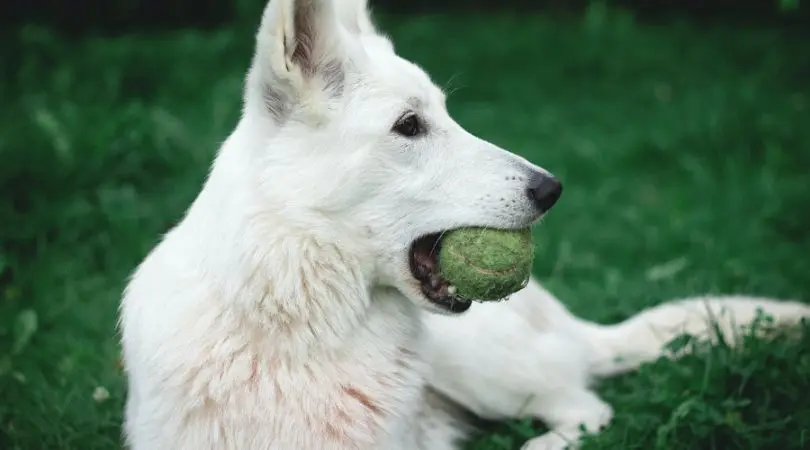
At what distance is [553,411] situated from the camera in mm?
3836

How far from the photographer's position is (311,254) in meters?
2.85

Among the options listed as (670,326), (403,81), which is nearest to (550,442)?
(670,326)

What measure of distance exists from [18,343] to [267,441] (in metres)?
2.13

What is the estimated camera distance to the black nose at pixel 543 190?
2.89 m

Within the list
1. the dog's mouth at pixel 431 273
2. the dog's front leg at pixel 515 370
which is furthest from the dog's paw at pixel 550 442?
the dog's mouth at pixel 431 273

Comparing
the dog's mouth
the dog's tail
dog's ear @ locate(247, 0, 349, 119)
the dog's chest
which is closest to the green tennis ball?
the dog's mouth

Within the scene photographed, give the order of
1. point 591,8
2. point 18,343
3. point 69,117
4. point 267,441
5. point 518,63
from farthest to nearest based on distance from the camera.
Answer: point 591,8 < point 518,63 < point 69,117 < point 18,343 < point 267,441

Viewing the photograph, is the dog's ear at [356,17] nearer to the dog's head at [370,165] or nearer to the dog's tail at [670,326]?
the dog's head at [370,165]

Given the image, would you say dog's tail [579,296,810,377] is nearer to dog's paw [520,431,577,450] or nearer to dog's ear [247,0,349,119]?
dog's paw [520,431,577,450]

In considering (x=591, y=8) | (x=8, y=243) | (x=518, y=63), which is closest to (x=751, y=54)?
(x=591, y=8)

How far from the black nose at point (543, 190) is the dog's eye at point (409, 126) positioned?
404 mm

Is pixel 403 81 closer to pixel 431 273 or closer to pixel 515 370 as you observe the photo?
pixel 431 273

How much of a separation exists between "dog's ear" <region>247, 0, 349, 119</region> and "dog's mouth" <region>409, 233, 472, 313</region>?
564 mm

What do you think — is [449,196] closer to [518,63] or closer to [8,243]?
[8,243]
